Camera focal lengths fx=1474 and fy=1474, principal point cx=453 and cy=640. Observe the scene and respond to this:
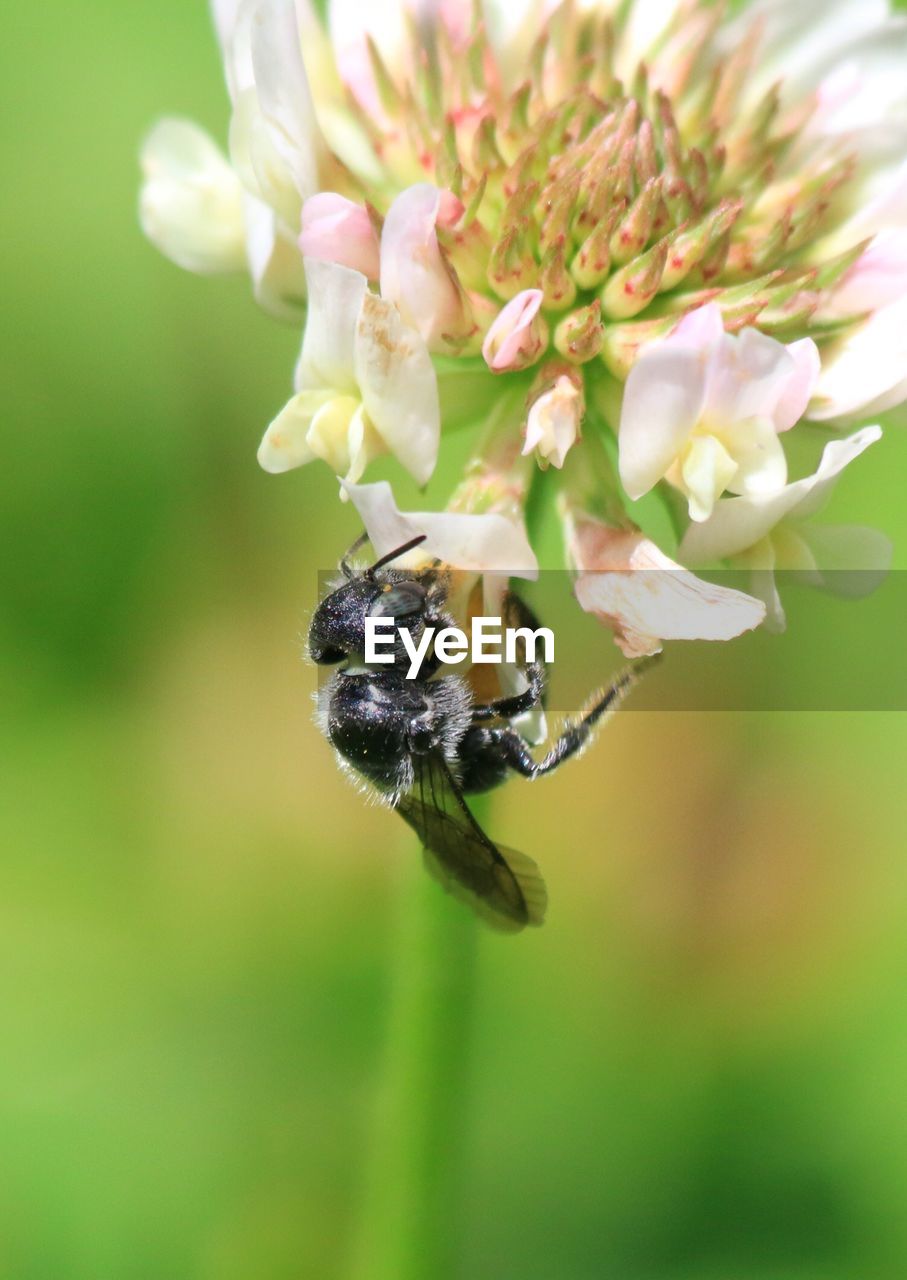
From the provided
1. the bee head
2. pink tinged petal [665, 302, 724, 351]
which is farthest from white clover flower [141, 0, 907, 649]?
the bee head

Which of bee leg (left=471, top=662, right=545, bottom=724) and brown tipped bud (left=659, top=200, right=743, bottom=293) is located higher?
brown tipped bud (left=659, top=200, right=743, bottom=293)

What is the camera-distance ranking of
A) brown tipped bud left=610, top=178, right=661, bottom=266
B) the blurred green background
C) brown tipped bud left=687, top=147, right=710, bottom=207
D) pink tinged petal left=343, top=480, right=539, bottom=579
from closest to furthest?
pink tinged petal left=343, top=480, right=539, bottom=579 → brown tipped bud left=610, top=178, right=661, bottom=266 → brown tipped bud left=687, top=147, right=710, bottom=207 → the blurred green background

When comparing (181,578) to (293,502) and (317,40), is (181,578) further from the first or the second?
(317,40)

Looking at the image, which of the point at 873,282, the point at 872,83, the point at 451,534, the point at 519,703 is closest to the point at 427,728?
the point at 519,703

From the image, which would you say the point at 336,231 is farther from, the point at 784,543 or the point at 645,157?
the point at 784,543

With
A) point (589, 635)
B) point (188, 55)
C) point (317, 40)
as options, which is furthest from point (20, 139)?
point (589, 635)

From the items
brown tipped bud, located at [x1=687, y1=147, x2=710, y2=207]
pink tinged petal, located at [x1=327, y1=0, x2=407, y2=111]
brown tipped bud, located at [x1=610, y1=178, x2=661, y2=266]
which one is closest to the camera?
brown tipped bud, located at [x1=610, y1=178, x2=661, y2=266]

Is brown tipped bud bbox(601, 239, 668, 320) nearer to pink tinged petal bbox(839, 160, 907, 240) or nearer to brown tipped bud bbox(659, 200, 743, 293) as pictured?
brown tipped bud bbox(659, 200, 743, 293)
